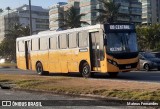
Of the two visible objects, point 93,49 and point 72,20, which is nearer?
point 93,49

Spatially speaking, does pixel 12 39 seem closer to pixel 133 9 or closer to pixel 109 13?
pixel 109 13

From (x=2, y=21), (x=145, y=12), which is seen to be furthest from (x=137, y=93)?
(x=2, y=21)

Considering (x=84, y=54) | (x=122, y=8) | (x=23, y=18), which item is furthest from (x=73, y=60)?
(x=23, y=18)

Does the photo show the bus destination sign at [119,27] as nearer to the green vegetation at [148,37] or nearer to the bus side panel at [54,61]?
the bus side panel at [54,61]

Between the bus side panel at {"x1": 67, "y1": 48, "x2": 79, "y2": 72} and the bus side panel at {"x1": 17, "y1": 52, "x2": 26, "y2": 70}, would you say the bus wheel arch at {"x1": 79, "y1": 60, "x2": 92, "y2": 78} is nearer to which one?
the bus side panel at {"x1": 67, "y1": 48, "x2": 79, "y2": 72}

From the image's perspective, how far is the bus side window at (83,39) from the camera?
23312mm

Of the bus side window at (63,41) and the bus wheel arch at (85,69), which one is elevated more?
the bus side window at (63,41)

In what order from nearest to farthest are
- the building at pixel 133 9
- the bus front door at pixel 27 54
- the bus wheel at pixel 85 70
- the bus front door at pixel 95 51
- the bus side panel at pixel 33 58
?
the bus front door at pixel 95 51 < the bus wheel at pixel 85 70 < the bus side panel at pixel 33 58 < the bus front door at pixel 27 54 < the building at pixel 133 9

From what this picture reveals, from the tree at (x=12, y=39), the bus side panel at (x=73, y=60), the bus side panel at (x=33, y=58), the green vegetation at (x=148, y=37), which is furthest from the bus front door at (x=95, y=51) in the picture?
the tree at (x=12, y=39)

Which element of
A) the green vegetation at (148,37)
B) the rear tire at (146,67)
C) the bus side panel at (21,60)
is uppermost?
the green vegetation at (148,37)

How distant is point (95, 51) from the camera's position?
22719mm

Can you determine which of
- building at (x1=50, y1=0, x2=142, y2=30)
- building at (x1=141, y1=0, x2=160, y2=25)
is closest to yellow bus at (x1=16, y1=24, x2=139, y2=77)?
building at (x1=50, y1=0, x2=142, y2=30)

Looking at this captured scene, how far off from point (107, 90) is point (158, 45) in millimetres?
46894

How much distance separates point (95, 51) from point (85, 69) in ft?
4.85
